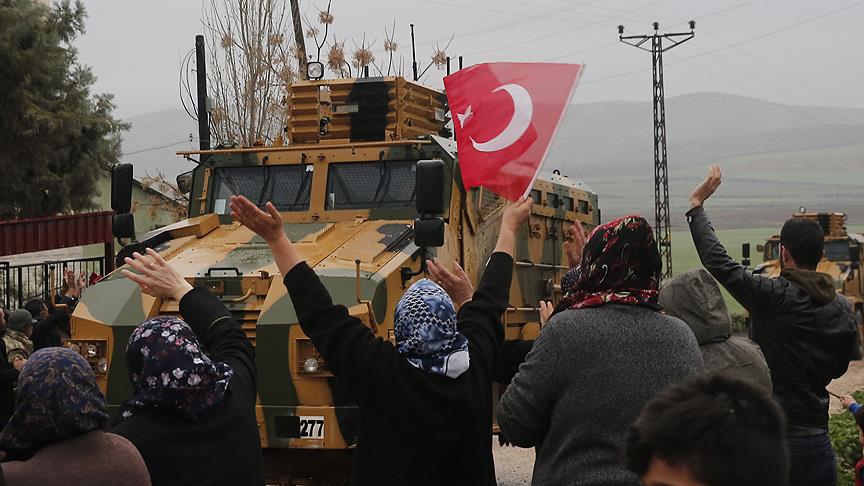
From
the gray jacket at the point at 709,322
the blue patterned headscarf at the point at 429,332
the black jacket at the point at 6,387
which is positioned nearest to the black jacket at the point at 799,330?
the gray jacket at the point at 709,322

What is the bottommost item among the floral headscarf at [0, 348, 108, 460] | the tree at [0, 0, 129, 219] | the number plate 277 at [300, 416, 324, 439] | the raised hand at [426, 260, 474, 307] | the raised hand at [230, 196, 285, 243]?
the number plate 277 at [300, 416, 324, 439]

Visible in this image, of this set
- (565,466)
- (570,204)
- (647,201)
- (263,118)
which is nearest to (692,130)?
(647,201)

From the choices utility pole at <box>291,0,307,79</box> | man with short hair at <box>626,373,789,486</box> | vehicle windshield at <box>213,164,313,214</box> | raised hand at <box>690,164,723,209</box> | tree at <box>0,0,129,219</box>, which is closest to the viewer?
man with short hair at <box>626,373,789,486</box>

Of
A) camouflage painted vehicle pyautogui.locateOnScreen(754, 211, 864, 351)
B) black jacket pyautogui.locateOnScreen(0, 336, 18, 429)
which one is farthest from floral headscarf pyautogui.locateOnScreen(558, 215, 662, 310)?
camouflage painted vehicle pyautogui.locateOnScreen(754, 211, 864, 351)

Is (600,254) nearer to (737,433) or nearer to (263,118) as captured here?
(737,433)

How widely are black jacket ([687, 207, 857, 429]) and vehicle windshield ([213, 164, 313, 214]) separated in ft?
17.4

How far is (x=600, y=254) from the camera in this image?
3.92 meters

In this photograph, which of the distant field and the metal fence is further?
the distant field

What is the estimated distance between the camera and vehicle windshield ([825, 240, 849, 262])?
85.0 feet

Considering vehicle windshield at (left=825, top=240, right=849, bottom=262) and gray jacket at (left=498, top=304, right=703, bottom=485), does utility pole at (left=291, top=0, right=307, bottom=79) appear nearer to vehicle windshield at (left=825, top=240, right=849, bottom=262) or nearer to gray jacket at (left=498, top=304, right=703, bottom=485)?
vehicle windshield at (left=825, top=240, right=849, bottom=262)

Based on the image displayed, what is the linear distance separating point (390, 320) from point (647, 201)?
3424 inches

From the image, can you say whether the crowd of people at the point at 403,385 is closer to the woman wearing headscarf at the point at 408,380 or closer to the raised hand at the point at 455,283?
the woman wearing headscarf at the point at 408,380

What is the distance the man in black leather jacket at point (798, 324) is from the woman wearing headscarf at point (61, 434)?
271 centimetres

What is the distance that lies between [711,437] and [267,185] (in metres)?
8.48
